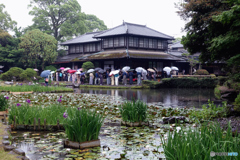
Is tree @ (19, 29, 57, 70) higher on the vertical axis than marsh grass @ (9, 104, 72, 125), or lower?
higher

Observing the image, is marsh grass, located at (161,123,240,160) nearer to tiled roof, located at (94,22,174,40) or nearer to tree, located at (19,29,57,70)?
tiled roof, located at (94,22,174,40)

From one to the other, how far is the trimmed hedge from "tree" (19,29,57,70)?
23.6m

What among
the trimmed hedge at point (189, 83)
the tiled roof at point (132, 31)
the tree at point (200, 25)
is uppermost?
the tiled roof at point (132, 31)

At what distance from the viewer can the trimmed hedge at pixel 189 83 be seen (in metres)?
24.8

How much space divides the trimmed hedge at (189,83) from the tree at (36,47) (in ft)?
77.3

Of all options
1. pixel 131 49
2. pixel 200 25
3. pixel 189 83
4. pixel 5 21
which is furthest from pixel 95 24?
pixel 200 25

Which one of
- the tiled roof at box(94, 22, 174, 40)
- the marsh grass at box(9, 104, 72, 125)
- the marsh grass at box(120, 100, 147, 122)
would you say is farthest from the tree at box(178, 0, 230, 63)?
the tiled roof at box(94, 22, 174, 40)

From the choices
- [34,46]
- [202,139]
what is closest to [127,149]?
[202,139]

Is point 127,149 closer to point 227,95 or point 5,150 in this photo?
point 5,150

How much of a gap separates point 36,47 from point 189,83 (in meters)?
27.4

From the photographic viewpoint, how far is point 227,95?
9836 mm

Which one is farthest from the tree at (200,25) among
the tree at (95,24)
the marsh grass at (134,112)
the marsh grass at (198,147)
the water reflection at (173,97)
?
the tree at (95,24)

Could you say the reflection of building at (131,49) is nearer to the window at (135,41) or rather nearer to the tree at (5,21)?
the window at (135,41)

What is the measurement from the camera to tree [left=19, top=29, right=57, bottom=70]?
4038 centimetres
